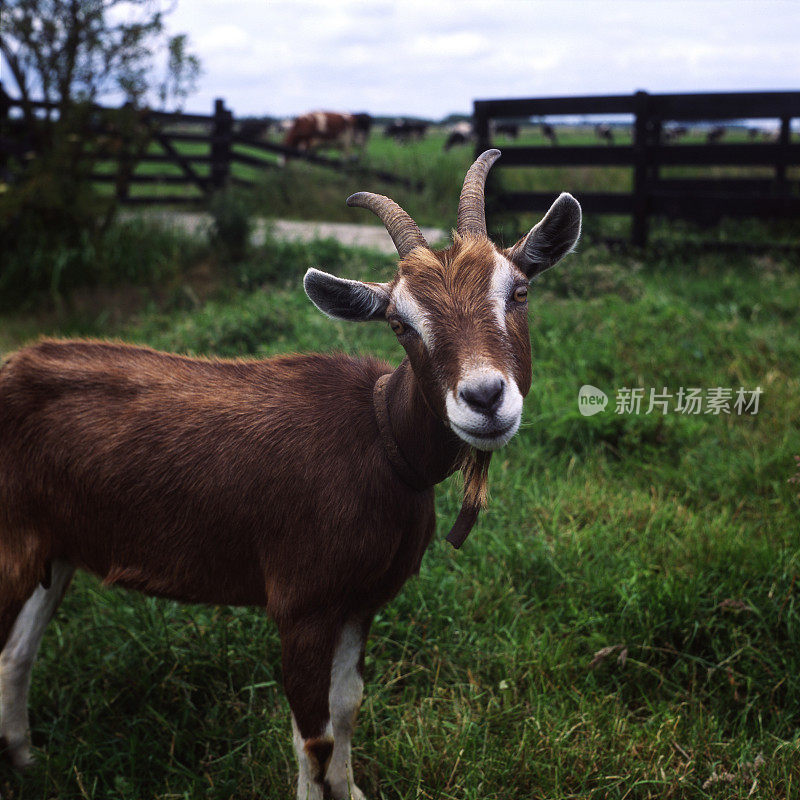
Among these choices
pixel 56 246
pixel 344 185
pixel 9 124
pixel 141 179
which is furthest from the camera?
pixel 141 179

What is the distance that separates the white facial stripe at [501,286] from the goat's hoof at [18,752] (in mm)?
2516

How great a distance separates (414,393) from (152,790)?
1.83 m

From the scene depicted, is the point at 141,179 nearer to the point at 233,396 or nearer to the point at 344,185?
the point at 344,185

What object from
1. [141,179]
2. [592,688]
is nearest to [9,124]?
[141,179]

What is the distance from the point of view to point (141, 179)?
11867 mm

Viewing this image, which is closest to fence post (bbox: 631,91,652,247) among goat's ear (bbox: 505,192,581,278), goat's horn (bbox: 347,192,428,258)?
goat's ear (bbox: 505,192,581,278)

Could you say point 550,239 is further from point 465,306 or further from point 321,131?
point 321,131

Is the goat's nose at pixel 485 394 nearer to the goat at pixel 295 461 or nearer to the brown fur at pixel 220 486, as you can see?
the goat at pixel 295 461

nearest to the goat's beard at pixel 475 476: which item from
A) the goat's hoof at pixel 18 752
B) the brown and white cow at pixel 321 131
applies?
the goat's hoof at pixel 18 752

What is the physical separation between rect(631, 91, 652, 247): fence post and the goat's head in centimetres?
689

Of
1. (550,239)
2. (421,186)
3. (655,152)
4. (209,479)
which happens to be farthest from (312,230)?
(550,239)

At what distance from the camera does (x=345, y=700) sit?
2668 millimetres

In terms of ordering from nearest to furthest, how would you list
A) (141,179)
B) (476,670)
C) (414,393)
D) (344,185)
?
(414,393), (476,670), (344,185), (141,179)

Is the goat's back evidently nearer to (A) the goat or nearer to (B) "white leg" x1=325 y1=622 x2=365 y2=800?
(A) the goat
